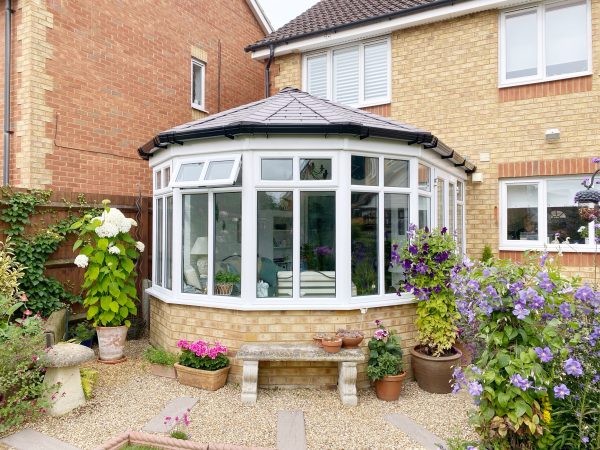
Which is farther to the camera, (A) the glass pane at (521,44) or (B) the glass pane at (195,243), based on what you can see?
(A) the glass pane at (521,44)

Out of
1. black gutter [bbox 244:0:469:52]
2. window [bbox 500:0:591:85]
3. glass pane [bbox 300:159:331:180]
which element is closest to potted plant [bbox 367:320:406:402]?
glass pane [bbox 300:159:331:180]

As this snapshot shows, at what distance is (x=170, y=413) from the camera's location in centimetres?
454

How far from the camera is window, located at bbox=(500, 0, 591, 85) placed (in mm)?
7816

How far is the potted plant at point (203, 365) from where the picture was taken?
17.1 feet

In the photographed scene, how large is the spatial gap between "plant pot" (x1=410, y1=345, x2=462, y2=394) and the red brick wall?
7.04 metres

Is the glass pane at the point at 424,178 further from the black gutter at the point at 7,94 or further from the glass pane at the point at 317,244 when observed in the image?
the black gutter at the point at 7,94

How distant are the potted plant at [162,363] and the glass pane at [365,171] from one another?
3.36 m

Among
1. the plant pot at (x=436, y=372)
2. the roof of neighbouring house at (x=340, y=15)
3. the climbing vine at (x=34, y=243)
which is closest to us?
the plant pot at (x=436, y=372)

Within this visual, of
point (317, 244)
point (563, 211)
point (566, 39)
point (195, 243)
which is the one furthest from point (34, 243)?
point (566, 39)

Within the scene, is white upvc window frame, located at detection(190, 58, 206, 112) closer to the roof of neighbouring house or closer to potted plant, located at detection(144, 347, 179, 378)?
the roof of neighbouring house

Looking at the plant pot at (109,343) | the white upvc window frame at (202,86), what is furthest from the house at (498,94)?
the plant pot at (109,343)

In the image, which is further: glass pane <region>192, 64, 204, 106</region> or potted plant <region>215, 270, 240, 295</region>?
glass pane <region>192, 64, 204, 106</region>

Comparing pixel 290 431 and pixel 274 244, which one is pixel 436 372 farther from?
pixel 274 244

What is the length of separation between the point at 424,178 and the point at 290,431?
4.01 m
